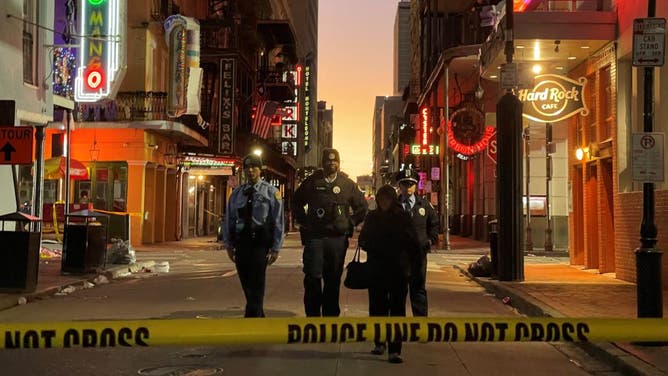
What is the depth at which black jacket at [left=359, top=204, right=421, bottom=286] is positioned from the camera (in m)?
6.70

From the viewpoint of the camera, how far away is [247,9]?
39.0 m

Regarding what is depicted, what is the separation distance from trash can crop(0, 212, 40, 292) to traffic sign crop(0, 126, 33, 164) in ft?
2.90

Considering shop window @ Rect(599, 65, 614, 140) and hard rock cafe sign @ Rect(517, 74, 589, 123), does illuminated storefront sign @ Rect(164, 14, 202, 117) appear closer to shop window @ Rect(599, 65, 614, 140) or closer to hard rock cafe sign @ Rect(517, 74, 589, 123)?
hard rock cafe sign @ Rect(517, 74, 589, 123)

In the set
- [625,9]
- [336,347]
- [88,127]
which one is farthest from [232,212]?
[88,127]

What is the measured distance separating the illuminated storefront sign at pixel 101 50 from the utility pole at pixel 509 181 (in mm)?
11673

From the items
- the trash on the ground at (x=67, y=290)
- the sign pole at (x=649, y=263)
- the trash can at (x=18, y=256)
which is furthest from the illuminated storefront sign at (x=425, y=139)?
the sign pole at (x=649, y=263)

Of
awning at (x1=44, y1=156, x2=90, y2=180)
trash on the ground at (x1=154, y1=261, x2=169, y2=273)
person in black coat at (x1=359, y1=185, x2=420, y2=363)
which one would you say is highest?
awning at (x1=44, y1=156, x2=90, y2=180)

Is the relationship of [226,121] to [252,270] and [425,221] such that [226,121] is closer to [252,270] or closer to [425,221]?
[425,221]

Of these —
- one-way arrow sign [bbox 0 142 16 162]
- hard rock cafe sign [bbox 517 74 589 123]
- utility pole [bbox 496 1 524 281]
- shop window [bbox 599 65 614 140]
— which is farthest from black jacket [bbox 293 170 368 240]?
shop window [bbox 599 65 614 140]

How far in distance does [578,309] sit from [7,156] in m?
8.96

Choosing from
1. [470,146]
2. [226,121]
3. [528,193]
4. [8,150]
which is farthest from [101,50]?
[470,146]

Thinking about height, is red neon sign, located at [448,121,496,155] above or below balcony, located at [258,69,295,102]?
below

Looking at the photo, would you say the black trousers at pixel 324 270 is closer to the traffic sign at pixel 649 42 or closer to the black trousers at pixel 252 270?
the black trousers at pixel 252 270

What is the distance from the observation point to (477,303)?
11.8 m
